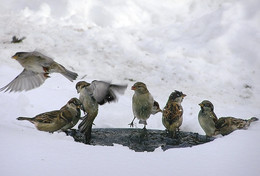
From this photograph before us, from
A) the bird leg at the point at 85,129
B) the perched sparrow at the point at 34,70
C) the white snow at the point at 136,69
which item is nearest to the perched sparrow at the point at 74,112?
the bird leg at the point at 85,129

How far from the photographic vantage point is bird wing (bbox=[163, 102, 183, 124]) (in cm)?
496

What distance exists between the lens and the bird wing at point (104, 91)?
493cm

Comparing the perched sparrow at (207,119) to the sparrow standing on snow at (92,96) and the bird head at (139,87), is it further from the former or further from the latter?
the sparrow standing on snow at (92,96)

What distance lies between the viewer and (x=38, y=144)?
11.1 feet

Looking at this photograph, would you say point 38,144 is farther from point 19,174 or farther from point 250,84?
point 250,84

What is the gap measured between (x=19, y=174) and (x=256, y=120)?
11.4 feet

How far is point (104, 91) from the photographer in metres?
5.07

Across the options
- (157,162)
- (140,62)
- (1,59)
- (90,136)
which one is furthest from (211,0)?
(157,162)

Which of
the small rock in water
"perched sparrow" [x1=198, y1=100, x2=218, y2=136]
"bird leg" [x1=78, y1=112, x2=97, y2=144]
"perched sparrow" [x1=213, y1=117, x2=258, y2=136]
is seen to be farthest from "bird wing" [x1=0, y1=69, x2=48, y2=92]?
A: "perched sparrow" [x1=213, y1=117, x2=258, y2=136]

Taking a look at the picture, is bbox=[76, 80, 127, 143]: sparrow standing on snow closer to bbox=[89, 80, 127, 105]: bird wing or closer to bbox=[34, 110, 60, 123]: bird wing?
bbox=[89, 80, 127, 105]: bird wing

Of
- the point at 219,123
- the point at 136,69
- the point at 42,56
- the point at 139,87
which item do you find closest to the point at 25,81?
the point at 42,56

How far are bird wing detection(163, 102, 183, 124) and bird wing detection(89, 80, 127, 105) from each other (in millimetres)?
627

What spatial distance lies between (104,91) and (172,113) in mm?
917

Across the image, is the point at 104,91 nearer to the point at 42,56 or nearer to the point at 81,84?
the point at 81,84
